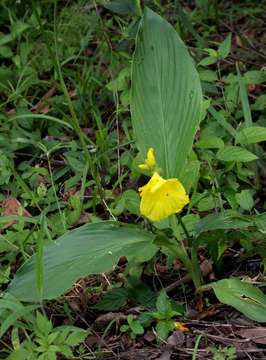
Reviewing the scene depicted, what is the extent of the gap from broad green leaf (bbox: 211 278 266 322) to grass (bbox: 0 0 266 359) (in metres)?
0.16

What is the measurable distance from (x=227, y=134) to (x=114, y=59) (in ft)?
2.58

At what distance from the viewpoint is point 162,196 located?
173cm

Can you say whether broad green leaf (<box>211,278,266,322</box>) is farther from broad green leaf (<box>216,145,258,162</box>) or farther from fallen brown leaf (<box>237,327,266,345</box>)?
broad green leaf (<box>216,145,258,162</box>)

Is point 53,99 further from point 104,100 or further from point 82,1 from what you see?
point 82,1

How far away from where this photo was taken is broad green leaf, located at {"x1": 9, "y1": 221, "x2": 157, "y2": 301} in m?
1.81

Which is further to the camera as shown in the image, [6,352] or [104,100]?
[104,100]

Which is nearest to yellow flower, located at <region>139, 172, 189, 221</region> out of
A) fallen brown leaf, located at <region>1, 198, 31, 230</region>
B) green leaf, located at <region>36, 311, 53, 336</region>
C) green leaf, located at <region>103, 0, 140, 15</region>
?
green leaf, located at <region>36, 311, 53, 336</region>

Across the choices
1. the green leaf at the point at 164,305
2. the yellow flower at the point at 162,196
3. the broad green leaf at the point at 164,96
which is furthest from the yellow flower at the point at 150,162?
the green leaf at the point at 164,305

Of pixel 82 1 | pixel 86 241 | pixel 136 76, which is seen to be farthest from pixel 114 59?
pixel 86 241

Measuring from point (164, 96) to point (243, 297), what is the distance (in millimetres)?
684

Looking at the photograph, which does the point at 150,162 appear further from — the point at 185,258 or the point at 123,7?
the point at 123,7

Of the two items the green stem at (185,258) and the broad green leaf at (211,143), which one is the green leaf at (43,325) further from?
the broad green leaf at (211,143)

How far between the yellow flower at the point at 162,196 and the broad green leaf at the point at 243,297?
0.89ft

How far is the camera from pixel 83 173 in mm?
2504
